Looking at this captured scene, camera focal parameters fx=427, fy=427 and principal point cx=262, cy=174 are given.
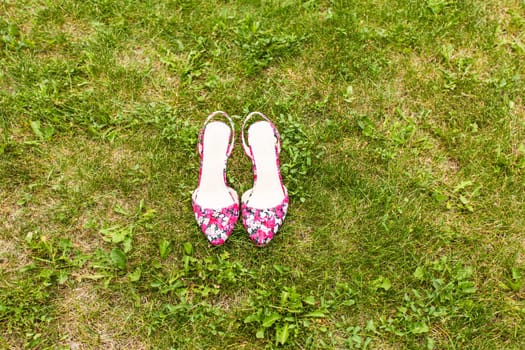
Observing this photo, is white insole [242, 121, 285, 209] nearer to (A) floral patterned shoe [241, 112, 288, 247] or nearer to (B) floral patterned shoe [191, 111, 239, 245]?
(A) floral patterned shoe [241, 112, 288, 247]

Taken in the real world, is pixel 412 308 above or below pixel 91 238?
below

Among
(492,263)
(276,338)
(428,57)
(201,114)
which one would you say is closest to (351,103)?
(428,57)

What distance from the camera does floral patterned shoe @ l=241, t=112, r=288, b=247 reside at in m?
3.28

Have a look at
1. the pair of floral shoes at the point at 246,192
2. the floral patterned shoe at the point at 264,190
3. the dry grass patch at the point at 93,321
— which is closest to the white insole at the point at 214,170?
the pair of floral shoes at the point at 246,192

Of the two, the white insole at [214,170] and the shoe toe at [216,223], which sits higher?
the white insole at [214,170]

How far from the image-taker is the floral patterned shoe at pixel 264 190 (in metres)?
3.28

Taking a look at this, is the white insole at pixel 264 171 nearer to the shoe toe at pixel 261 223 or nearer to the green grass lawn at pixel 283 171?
the shoe toe at pixel 261 223

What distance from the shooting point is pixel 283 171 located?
3.57 meters

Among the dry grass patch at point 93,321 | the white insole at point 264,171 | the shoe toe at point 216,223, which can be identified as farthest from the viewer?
the white insole at point 264,171

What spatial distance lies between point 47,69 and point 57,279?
1.97 m

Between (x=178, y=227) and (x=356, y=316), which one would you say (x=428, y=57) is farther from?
(x=178, y=227)

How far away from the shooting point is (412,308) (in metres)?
3.11

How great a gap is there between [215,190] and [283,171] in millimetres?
601

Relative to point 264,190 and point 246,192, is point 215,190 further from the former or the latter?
point 264,190
